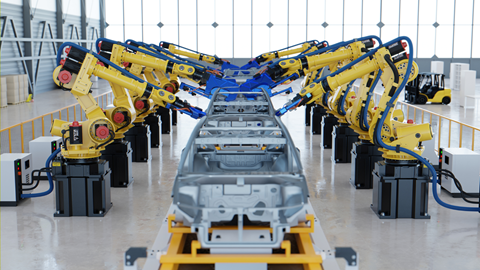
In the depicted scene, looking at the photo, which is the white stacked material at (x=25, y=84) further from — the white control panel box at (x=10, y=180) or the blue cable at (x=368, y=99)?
the blue cable at (x=368, y=99)

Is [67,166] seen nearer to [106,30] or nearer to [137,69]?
[137,69]

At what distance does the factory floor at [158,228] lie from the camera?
20.6 feet

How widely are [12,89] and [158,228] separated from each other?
16.5m

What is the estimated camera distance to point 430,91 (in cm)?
2228

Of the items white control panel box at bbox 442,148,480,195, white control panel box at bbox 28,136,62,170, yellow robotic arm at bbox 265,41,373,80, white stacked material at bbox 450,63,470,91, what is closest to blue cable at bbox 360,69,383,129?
white control panel box at bbox 442,148,480,195

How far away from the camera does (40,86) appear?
25938 millimetres

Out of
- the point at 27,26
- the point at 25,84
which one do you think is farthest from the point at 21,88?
the point at 27,26

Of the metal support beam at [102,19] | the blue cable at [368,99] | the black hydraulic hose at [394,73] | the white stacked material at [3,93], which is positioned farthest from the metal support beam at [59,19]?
the black hydraulic hose at [394,73]

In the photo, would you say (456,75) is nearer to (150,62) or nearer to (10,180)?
(150,62)

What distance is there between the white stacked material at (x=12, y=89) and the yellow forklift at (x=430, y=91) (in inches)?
702

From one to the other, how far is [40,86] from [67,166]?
65.8 feet

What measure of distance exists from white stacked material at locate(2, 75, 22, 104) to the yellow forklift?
17.8 m

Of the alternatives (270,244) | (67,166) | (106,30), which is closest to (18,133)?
(67,166)

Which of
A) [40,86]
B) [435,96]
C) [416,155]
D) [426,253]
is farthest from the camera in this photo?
[40,86]
